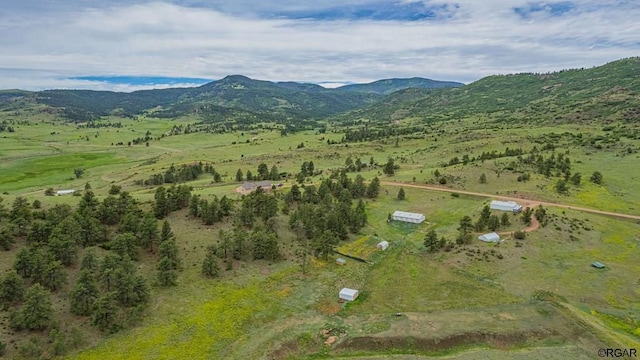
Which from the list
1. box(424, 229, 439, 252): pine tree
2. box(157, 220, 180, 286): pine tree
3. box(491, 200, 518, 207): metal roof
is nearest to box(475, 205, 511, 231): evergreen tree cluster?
box(491, 200, 518, 207): metal roof

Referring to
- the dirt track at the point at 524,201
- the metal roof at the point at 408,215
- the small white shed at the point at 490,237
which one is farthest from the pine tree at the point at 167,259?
the dirt track at the point at 524,201

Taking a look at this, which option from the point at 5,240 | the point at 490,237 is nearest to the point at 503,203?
the point at 490,237

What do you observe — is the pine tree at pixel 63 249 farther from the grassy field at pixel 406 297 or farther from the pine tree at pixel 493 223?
the pine tree at pixel 493 223

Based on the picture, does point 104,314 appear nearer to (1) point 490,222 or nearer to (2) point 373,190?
(1) point 490,222

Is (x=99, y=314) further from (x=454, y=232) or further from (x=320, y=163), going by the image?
(x=320, y=163)

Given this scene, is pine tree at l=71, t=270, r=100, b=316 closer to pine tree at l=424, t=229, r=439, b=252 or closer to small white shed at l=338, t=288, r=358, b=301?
small white shed at l=338, t=288, r=358, b=301

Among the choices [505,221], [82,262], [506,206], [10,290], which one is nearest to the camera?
[10,290]
